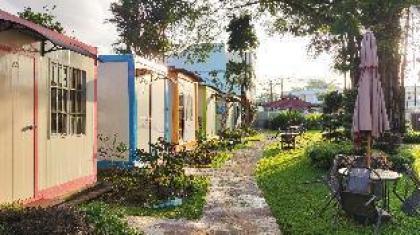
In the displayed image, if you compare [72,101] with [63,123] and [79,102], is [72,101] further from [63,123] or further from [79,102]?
[63,123]

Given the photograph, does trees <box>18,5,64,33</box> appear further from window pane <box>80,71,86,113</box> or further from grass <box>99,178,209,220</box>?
grass <box>99,178,209,220</box>

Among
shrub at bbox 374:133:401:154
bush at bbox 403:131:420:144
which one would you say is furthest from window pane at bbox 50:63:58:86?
bush at bbox 403:131:420:144

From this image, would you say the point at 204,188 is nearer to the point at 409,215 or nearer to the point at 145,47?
the point at 409,215

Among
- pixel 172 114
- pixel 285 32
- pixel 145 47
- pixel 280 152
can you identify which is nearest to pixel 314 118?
pixel 145 47

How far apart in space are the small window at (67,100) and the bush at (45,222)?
3620 mm

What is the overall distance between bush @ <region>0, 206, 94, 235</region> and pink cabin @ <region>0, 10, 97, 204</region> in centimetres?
195

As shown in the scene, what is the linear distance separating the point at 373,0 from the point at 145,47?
1148 inches

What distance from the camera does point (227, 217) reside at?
8906mm

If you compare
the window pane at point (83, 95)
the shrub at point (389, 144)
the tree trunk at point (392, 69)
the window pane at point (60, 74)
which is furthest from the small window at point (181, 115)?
the window pane at point (60, 74)

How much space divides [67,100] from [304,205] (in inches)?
181

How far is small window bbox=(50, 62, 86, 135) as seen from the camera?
9617mm

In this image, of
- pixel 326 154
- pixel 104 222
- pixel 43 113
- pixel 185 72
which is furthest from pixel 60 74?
pixel 185 72

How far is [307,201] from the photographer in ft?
34.1

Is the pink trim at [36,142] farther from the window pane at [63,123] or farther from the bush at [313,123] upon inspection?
the bush at [313,123]
